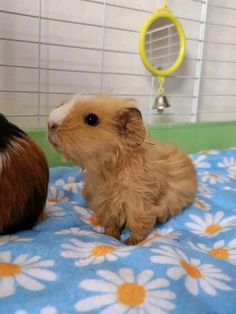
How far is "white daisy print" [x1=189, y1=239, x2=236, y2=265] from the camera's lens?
2.89ft

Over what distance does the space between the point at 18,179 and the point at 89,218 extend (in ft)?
1.08

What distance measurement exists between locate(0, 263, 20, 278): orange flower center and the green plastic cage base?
1.03 metres

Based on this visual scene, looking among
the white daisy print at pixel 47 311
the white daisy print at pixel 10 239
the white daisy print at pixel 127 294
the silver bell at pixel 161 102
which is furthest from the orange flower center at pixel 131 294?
the silver bell at pixel 161 102

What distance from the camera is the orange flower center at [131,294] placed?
0.60m

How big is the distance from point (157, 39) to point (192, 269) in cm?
127

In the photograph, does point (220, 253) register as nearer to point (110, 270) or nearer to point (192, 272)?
point (192, 272)

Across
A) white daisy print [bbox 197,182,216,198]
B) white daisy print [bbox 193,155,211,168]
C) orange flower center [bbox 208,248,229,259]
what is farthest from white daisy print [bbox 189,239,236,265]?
white daisy print [bbox 193,155,211,168]

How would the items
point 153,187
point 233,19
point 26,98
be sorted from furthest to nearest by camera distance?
point 233,19 < point 26,98 < point 153,187

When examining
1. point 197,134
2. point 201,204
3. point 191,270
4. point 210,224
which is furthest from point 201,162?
point 191,270

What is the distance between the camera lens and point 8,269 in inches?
27.2

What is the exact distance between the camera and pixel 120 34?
66.6 inches

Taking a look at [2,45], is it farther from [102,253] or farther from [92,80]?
[102,253]

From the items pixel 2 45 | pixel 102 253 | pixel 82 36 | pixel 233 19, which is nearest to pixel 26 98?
pixel 2 45

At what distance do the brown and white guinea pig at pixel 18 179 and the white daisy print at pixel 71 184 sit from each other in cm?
36
